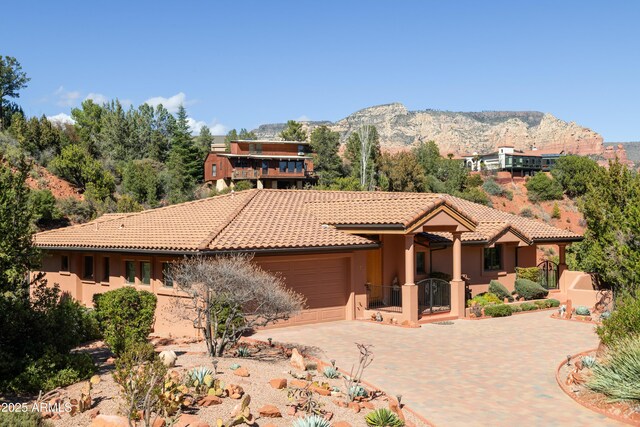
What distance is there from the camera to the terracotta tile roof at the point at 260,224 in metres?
20.7

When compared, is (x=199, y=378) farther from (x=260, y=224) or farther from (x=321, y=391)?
(x=260, y=224)

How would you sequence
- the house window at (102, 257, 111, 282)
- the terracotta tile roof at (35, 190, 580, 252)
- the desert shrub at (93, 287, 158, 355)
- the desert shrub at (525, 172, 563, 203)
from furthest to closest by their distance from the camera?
1. the desert shrub at (525, 172, 563, 203)
2. the house window at (102, 257, 111, 282)
3. the terracotta tile roof at (35, 190, 580, 252)
4. the desert shrub at (93, 287, 158, 355)

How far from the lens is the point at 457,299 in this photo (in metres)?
24.0

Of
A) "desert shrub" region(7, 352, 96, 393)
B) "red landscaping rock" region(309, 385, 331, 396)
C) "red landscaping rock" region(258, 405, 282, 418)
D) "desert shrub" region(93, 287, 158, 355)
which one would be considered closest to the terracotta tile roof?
"desert shrub" region(93, 287, 158, 355)

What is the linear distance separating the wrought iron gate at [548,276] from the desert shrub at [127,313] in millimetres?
20892

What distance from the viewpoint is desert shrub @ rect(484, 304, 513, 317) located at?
24.2 metres

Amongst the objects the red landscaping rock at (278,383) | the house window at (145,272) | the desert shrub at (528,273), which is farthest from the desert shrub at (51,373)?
the desert shrub at (528,273)

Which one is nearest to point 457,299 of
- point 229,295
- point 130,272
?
point 229,295

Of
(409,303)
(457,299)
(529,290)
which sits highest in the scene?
(409,303)

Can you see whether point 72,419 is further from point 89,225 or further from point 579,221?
point 579,221

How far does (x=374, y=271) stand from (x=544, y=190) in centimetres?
6699

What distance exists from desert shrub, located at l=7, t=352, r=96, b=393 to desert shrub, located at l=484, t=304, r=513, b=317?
53.2 ft

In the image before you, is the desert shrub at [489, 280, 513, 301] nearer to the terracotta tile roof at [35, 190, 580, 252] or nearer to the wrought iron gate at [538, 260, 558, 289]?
the terracotta tile roof at [35, 190, 580, 252]

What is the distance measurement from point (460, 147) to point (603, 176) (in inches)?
6860
